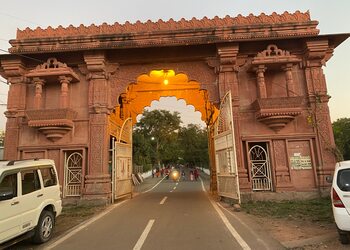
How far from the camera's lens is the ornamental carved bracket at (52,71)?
1224 cm

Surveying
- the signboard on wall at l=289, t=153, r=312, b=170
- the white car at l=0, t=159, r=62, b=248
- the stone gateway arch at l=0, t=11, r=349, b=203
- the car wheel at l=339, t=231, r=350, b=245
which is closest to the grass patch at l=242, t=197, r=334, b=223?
the stone gateway arch at l=0, t=11, r=349, b=203

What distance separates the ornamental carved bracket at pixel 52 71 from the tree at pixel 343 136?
32102mm

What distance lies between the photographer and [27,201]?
5973 millimetres

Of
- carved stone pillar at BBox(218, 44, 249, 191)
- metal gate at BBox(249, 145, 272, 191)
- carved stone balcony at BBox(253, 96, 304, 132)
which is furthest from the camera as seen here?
carved stone pillar at BBox(218, 44, 249, 191)

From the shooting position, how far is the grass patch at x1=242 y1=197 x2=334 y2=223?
8.48 meters

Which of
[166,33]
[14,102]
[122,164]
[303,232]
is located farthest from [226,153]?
[14,102]

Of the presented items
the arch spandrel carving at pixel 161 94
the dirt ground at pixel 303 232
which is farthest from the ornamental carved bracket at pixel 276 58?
the dirt ground at pixel 303 232

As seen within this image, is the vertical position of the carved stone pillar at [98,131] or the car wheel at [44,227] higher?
the carved stone pillar at [98,131]

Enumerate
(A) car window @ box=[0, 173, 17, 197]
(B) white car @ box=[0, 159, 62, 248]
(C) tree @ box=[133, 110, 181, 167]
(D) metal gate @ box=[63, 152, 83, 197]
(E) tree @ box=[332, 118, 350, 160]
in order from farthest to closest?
1. (C) tree @ box=[133, 110, 181, 167]
2. (E) tree @ box=[332, 118, 350, 160]
3. (D) metal gate @ box=[63, 152, 83, 197]
4. (A) car window @ box=[0, 173, 17, 197]
5. (B) white car @ box=[0, 159, 62, 248]

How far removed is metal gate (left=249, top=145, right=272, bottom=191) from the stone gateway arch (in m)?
0.05

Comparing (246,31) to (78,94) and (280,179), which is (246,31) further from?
(78,94)

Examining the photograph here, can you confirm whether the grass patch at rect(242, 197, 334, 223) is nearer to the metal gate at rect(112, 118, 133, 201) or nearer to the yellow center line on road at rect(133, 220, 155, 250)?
the yellow center line on road at rect(133, 220, 155, 250)

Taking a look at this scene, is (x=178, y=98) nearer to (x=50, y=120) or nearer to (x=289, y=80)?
(x=289, y=80)

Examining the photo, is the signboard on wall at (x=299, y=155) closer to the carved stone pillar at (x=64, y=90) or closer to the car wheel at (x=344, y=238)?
the car wheel at (x=344, y=238)
